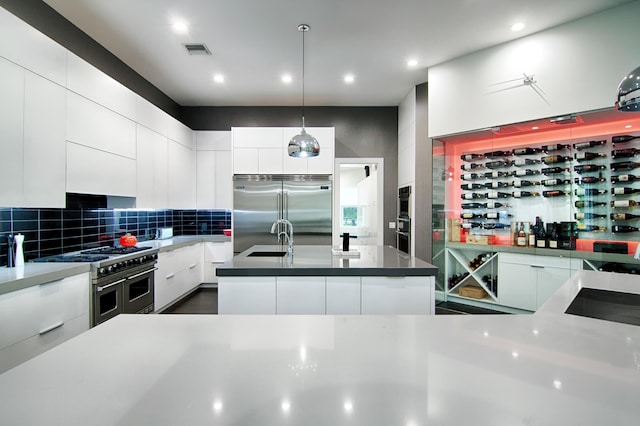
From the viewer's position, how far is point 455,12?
9.30ft

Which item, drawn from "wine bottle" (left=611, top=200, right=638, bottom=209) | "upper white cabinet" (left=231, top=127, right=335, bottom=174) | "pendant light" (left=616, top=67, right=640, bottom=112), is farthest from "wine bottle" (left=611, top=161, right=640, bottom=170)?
"upper white cabinet" (left=231, top=127, right=335, bottom=174)

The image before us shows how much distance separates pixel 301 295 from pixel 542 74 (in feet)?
10.6

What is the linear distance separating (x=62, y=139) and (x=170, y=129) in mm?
1987

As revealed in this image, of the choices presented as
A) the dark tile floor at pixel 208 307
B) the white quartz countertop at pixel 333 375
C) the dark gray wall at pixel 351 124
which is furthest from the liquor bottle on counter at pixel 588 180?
the white quartz countertop at pixel 333 375

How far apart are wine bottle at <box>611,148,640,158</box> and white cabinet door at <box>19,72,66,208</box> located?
16.2 ft

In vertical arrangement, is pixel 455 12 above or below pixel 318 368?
Answer: above

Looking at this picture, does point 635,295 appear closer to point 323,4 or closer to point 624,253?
point 624,253

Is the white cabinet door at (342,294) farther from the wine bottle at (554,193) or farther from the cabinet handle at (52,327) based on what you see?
the wine bottle at (554,193)

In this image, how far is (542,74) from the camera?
309 cm

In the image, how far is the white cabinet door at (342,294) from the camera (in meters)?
2.24

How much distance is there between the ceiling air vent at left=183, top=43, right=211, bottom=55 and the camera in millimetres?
3424

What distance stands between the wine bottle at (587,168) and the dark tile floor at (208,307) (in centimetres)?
185

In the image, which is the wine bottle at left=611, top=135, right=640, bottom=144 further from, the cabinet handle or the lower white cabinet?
the cabinet handle

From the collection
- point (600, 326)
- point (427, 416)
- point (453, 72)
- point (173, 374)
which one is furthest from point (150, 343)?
point (453, 72)
